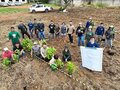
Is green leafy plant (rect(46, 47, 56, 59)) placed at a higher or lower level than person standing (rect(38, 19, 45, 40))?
lower

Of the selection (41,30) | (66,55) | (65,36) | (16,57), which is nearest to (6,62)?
(16,57)

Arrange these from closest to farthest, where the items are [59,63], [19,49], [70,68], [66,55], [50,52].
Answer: [70,68] → [59,63] → [50,52] → [66,55] → [19,49]

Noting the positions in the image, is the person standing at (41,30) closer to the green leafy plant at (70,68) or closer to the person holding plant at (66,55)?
the person holding plant at (66,55)

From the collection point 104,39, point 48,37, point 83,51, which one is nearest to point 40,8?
point 48,37

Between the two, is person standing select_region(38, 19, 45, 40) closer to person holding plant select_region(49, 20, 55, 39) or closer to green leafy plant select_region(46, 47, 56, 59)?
person holding plant select_region(49, 20, 55, 39)

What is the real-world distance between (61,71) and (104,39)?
14.9ft

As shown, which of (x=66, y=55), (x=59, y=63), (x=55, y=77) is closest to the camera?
(x=55, y=77)

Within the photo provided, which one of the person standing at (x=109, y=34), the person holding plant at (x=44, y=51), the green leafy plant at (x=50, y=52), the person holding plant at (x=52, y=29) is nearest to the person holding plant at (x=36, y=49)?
the person holding plant at (x=44, y=51)

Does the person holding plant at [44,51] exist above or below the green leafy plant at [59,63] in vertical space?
above

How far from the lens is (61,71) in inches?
588

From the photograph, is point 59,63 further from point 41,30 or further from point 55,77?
point 41,30

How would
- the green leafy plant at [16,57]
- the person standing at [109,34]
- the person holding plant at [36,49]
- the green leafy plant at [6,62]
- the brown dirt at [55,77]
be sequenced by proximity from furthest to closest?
1. the person standing at [109,34]
2. the person holding plant at [36,49]
3. the green leafy plant at [16,57]
4. the green leafy plant at [6,62]
5. the brown dirt at [55,77]

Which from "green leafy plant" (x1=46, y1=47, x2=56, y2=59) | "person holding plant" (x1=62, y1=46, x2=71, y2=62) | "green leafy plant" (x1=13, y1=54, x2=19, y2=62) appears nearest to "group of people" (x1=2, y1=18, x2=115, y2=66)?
"person holding plant" (x1=62, y1=46, x2=71, y2=62)

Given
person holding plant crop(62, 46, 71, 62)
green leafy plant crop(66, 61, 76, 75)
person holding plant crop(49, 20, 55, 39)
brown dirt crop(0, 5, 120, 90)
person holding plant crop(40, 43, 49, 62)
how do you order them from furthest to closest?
person holding plant crop(49, 20, 55, 39)
person holding plant crop(40, 43, 49, 62)
person holding plant crop(62, 46, 71, 62)
green leafy plant crop(66, 61, 76, 75)
brown dirt crop(0, 5, 120, 90)
